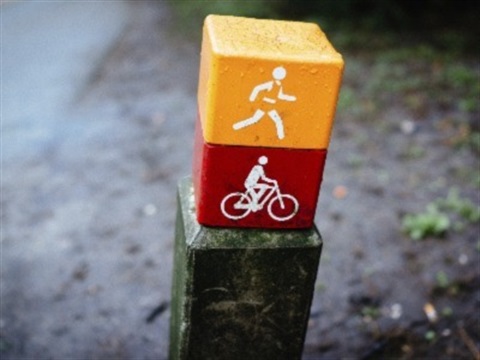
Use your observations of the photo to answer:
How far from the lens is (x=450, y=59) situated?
25.0ft

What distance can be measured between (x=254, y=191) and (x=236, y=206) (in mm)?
96

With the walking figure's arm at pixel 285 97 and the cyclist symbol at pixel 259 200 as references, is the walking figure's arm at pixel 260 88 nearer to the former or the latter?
the walking figure's arm at pixel 285 97

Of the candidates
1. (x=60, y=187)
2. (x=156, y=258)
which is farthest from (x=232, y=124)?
(x=60, y=187)

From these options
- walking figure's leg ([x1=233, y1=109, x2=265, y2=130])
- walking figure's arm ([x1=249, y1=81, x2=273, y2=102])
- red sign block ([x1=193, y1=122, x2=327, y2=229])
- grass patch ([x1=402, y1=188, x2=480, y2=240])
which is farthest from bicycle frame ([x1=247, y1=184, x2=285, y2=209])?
grass patch ([x1=402, y1=188, x2=480, y2=240])

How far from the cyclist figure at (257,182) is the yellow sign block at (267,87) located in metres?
0.11

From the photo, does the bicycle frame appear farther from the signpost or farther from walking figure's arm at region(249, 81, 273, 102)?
walking figure's arm at region(249, 81, 273, 102)

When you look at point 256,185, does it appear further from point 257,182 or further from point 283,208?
point 283,208

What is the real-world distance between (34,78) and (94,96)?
114cm

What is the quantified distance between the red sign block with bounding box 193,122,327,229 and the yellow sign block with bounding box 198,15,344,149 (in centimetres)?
5

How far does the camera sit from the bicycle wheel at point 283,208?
2.15 m

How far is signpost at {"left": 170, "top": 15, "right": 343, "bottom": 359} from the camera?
189 cm

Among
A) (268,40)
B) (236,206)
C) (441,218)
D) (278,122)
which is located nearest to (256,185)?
(236,206)

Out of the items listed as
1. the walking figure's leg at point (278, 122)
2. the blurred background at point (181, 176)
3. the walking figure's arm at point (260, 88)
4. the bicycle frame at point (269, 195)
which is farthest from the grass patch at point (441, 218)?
the walking figure's arm at point (260, 88)

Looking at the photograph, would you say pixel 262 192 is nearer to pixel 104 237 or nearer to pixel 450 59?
pixel 104 237
